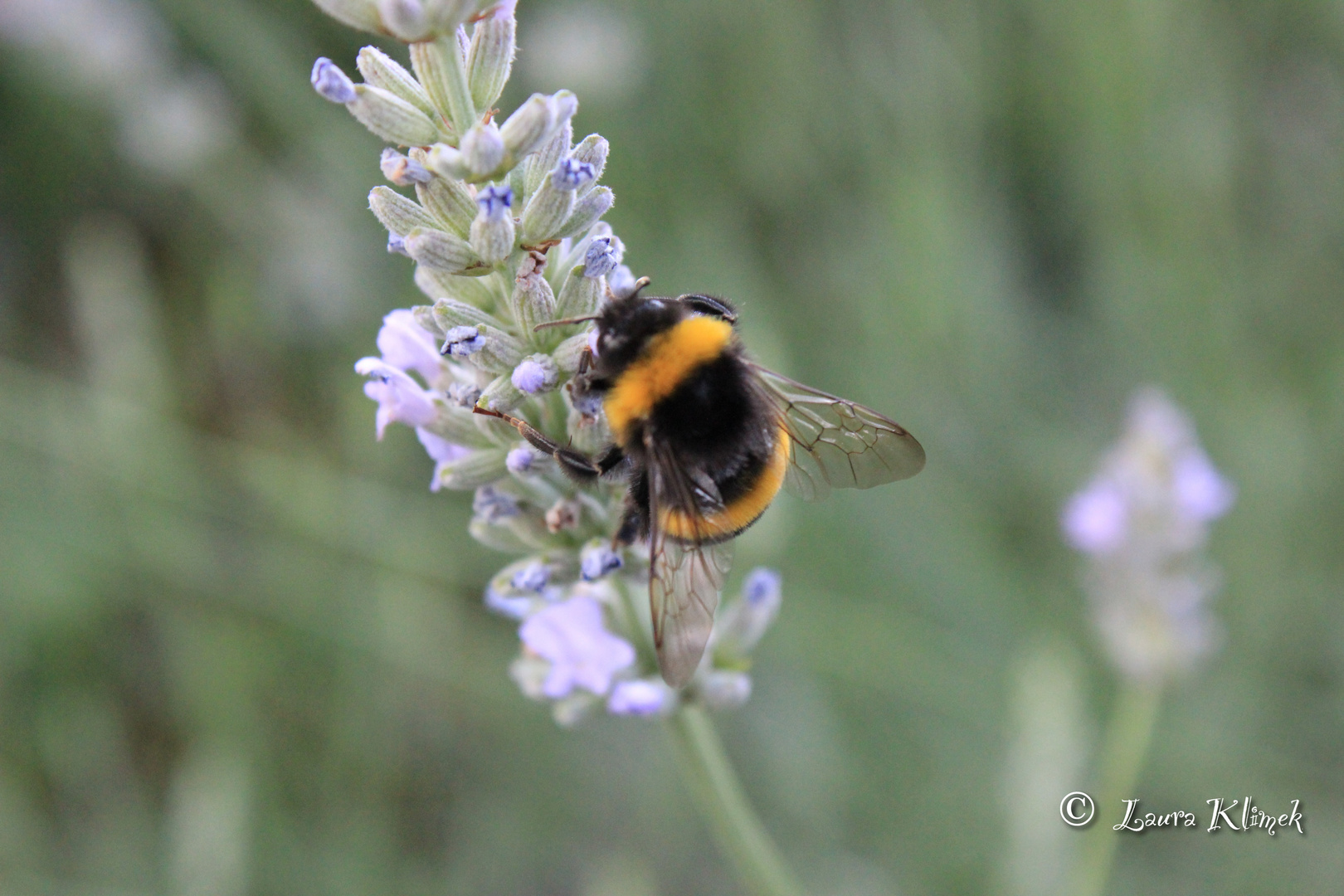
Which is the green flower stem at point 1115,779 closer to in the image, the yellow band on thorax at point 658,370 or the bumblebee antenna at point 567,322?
the yellow band on thorax at point 658,370

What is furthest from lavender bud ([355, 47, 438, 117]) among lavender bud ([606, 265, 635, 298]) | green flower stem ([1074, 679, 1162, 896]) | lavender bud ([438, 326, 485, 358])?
green flower stem ([1074, 679, 1162, 896])

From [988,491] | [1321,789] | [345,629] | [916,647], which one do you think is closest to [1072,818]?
[916,647]

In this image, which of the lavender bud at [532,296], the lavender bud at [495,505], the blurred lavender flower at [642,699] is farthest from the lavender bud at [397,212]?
the blurred lavender flower at [642,699]

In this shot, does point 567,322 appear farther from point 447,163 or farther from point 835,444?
point 835,444

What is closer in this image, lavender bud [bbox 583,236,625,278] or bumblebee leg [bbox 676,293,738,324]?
lavender bud [bbox 583,236,625,278]

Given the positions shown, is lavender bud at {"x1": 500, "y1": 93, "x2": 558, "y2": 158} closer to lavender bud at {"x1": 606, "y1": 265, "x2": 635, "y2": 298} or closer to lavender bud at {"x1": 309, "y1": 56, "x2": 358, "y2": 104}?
lavender bud at {"x1": 309, "y1": 56, "x2": 358, "y2": 104}
